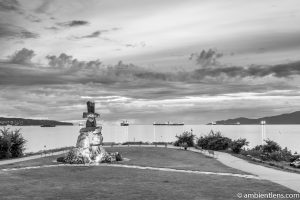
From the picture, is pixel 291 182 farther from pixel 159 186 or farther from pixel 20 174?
pixel 20 174

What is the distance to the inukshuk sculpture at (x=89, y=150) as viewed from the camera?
38.0 metres

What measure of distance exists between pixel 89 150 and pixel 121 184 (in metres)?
13.1

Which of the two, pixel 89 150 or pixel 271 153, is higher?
pixel 89 150

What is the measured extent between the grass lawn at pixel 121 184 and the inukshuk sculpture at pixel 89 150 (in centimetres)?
295

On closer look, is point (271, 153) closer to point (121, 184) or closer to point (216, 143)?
point (216, 143)

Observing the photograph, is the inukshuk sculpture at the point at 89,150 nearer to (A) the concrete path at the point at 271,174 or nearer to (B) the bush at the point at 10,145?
(B) the bush at the point at 10,145

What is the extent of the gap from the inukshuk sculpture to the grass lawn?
2.95m

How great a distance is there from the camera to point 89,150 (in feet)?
126

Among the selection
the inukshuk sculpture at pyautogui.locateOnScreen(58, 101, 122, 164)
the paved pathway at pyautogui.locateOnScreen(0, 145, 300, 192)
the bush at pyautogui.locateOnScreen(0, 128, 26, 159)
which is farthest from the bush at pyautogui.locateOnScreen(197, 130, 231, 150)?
the bush at pyautogui.locateOnScreen(0, 128, 26, 159)

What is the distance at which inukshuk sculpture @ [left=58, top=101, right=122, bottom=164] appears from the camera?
38000mm

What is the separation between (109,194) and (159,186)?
148 inches

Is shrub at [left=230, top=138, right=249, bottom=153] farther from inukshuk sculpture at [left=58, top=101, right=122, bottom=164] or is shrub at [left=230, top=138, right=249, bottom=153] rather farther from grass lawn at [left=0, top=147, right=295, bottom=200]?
inukshuk sculpture at [left=58, top=101, right=122, bottom=164]

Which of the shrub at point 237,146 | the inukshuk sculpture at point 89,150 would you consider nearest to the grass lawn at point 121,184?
the inukshuk sculpture at point 89,150

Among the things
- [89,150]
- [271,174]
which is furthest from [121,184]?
[89,150]
